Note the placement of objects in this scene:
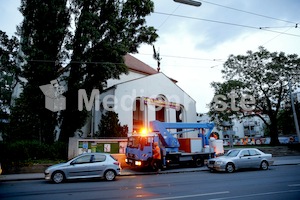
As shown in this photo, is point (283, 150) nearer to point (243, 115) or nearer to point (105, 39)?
point (243, 115)

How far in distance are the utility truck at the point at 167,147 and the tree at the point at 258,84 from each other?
14287 millimetres

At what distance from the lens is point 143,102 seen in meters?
25.7

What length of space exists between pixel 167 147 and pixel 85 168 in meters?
6.30

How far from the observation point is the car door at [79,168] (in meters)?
11.0

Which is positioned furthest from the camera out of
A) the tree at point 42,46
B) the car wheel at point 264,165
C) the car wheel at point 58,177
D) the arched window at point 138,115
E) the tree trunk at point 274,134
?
the tree trunk at point 274,134

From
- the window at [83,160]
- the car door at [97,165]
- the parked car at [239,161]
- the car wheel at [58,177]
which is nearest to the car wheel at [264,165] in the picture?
the parked car at [239,161]

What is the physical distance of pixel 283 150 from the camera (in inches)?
1043

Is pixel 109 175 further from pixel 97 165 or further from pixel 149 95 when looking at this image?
pixel 149 95

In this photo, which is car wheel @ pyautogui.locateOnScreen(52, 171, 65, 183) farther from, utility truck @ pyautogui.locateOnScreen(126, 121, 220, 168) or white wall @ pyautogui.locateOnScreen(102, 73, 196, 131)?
white wall @ pyautogui.locateOnScreen(102, 73, 196, 131)

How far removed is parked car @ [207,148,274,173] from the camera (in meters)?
13.6

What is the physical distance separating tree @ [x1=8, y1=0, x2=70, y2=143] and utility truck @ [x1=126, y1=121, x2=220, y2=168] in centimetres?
764

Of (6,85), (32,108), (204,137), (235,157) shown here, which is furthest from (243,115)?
(6,85)

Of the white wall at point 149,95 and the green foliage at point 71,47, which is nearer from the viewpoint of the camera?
the green foliage at point 71,47

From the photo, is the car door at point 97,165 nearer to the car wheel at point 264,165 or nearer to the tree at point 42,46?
the tree at point 42,46
